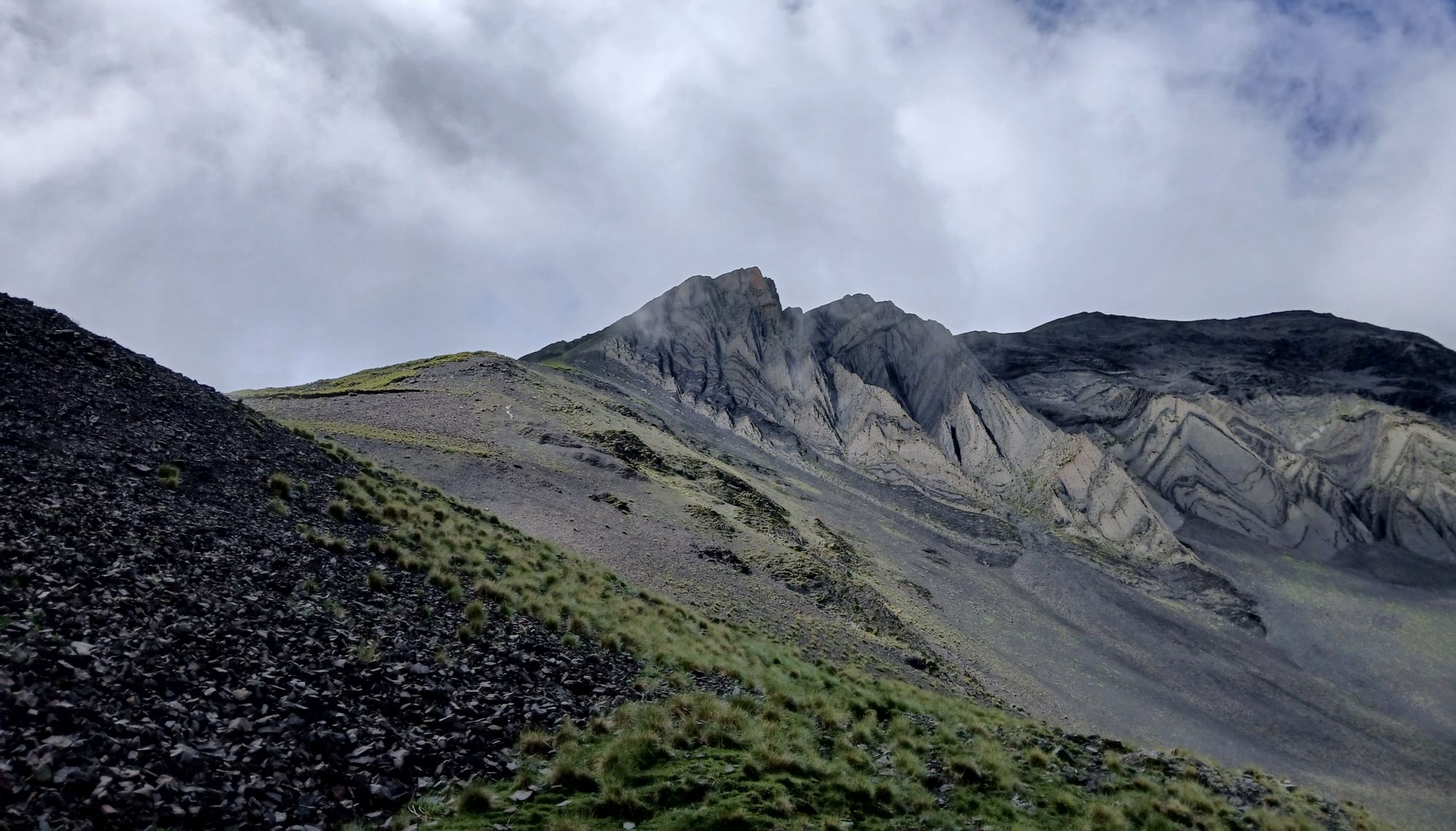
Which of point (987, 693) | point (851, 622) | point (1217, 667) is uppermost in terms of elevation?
point (851, 622)

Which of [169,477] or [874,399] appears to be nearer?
[169,477]

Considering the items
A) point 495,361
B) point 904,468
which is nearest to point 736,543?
point 495,361

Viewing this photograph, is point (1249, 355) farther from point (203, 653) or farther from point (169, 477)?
point (203, 653)

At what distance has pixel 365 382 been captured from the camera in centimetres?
6912

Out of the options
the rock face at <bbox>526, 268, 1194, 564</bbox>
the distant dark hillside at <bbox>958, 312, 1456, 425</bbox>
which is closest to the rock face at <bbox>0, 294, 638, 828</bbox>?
the rock face at <bbox>526, 268, 1194, 564</bbox>

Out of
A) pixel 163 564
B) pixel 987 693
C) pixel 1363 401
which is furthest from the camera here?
pixel 1363 401

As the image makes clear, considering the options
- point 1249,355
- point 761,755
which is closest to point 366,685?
point 761,755

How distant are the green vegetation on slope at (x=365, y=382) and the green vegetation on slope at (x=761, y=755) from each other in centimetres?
4470

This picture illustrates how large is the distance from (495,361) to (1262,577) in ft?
295

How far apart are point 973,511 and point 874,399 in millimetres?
31243

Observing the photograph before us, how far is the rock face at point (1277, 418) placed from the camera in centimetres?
10200

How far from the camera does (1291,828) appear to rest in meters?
13.4

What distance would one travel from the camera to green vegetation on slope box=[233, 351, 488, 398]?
2458 inches

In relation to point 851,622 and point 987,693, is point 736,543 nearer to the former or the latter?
point 851,622
